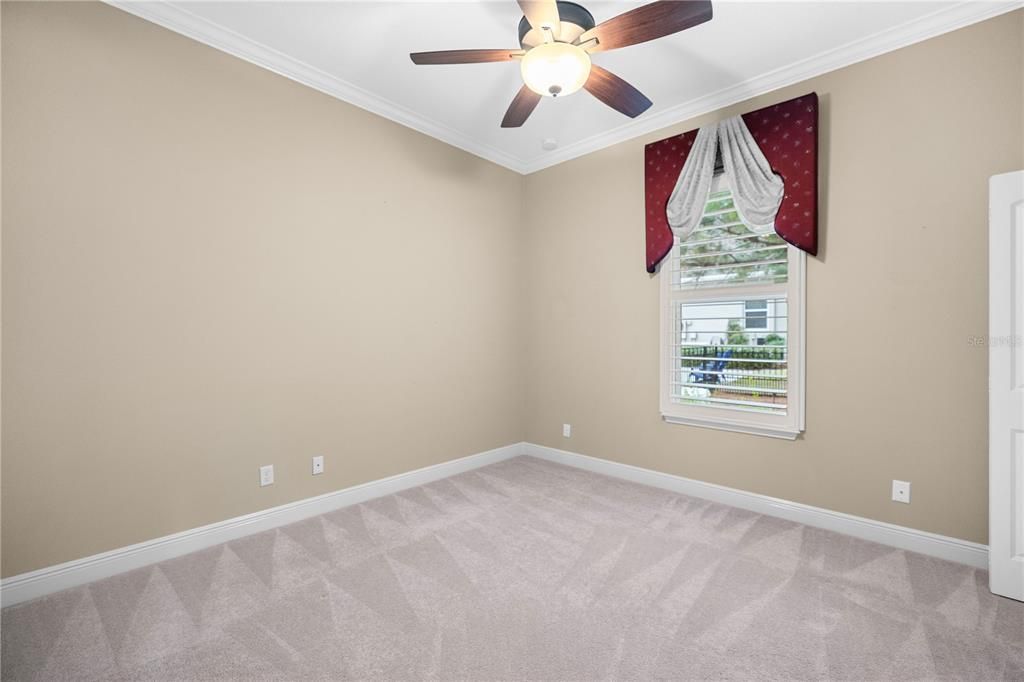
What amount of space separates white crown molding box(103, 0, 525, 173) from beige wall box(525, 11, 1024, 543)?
1.90 metres

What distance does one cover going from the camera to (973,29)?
2365 millimetres

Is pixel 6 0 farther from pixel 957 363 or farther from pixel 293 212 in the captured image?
pixel 957 363

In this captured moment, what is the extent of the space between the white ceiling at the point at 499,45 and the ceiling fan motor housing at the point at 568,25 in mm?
228

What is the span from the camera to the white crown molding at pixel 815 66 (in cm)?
235

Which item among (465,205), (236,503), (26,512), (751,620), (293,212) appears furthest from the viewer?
(465,205)

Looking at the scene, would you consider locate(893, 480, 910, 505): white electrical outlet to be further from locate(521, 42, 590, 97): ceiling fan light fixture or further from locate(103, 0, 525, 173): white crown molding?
locate(103, 0, 525, 173): white crown molding

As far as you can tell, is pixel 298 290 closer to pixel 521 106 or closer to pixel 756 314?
pixel 521 106

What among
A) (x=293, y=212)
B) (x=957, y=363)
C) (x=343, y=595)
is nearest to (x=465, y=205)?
(x=293, y=212)

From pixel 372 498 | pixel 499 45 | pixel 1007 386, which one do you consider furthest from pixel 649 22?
pixel 372 498

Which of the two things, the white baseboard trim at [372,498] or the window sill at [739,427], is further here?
the window sill at [739,427]

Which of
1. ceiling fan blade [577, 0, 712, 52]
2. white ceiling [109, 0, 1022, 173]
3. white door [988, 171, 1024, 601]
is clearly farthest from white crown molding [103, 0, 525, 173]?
white door [988, 171, 1024, 601]

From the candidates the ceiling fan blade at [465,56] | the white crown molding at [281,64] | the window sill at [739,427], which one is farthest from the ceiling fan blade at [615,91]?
the window sill at [739,427]

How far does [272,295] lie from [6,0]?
1611 mm

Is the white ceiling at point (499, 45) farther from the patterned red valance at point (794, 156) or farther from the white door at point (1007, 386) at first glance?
the white door at point (1007, 386)
